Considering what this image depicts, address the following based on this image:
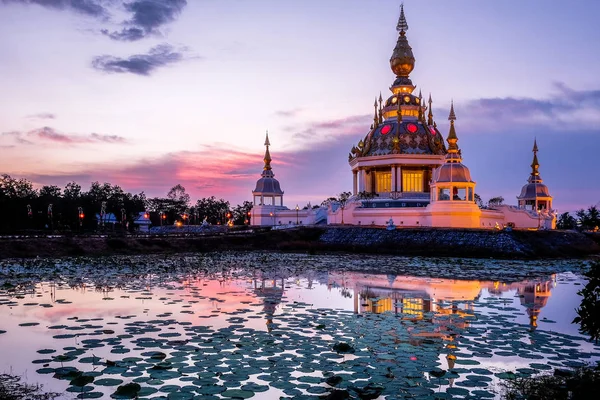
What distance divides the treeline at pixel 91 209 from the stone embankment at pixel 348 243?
728 inches

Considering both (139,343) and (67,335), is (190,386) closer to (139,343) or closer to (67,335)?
(139,343)

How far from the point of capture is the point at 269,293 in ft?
62.8

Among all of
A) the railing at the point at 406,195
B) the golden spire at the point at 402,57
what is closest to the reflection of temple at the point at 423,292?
the railing at the point at 406,195

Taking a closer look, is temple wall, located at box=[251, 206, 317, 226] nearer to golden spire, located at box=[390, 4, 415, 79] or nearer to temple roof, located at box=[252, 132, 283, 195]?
temple roof, located at box=[252, 132, 283, 195]

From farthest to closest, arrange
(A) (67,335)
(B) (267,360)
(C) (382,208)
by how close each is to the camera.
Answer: (C) (382,208) → (A) (67,335) → (B) (267,360)

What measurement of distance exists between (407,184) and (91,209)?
4776 cm

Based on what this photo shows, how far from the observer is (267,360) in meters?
9.99

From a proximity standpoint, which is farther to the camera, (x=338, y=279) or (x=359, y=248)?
(x=359, y=248)

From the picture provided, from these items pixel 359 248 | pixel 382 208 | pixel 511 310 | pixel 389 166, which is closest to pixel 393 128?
pixel 389 166

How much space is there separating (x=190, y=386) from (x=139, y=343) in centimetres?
320

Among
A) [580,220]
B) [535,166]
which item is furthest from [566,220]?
[535,166]

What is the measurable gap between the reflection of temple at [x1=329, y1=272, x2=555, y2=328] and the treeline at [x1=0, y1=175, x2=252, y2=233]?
4044 centimetres

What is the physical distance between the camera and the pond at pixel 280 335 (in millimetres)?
8758

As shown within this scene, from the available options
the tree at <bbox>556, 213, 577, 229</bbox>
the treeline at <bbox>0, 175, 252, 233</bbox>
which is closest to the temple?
the treeline at <bbox>0, 175, 252, 233</bbox>
